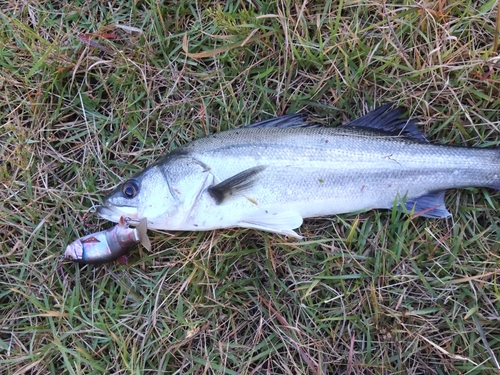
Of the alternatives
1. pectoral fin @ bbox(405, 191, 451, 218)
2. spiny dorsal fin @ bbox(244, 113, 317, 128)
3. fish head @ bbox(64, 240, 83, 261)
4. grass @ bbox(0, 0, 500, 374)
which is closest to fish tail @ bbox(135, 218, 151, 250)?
grass @ bbox(0, 0, 500, 374)

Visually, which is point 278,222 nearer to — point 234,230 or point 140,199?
point 234,230

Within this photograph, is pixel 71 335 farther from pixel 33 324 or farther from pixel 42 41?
pixel 42 41

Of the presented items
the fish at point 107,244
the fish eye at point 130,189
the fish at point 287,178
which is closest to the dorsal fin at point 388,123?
the fish at point 287,178

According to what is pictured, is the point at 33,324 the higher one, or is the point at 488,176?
the point at 488,176

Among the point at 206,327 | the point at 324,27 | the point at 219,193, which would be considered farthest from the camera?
the point at 324,27

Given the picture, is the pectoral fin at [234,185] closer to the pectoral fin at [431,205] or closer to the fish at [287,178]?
the fish at [287,178]

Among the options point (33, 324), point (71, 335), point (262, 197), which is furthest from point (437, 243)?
point (33, 324)

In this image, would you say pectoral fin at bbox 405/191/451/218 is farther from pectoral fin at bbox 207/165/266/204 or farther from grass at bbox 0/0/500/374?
pectoral fin at bbox 207/165/266/204

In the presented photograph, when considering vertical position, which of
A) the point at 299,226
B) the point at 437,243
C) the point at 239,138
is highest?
the point at 239,138
